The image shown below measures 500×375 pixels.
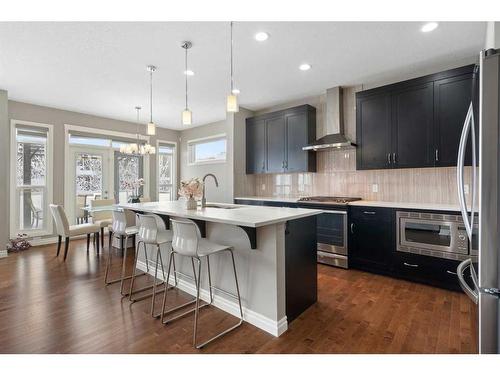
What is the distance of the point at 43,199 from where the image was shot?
5117mm

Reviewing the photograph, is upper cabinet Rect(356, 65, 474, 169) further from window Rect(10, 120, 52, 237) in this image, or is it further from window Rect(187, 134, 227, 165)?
window Rect(10, 120, 52, 237)

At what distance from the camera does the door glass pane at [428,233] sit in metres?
2.87

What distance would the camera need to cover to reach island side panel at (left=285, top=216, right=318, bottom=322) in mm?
2205

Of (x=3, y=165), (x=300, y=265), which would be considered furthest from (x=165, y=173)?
(x=300, y=265)

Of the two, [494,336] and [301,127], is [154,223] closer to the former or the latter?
[494,336]

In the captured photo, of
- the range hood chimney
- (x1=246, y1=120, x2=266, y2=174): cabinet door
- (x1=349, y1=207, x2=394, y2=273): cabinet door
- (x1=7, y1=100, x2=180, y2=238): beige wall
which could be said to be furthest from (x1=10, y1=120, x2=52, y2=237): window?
(x1=349, y1=207, x2=394, y2=273): cabinet door

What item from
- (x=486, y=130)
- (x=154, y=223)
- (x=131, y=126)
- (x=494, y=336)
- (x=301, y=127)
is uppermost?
(x=131, y=126)

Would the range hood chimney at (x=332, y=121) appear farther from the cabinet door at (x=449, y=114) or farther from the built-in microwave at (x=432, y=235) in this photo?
the built-in microwave at (x=432, y=235)

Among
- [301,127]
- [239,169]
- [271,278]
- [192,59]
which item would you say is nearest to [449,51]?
[301,127]

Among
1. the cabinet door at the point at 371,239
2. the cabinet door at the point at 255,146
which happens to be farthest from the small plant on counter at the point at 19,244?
the cabinet door at the point at 371,239

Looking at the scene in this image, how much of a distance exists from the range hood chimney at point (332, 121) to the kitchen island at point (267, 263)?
1917mm

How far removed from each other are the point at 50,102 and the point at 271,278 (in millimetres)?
5271

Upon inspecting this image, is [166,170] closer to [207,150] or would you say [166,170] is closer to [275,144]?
[207,150]

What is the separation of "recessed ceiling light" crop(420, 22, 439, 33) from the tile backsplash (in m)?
1.71
